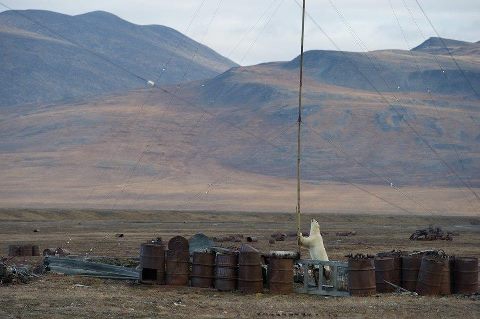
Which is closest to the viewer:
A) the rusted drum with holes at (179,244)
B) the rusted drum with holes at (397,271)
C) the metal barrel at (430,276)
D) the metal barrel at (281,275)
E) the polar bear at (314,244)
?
the metal barrel at (430,276)

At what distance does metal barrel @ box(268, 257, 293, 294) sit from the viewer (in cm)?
2119

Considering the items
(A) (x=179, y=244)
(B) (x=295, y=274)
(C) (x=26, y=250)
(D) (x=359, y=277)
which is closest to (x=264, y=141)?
(C) (x=26, y=250)

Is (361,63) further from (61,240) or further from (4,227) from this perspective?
(61,240)

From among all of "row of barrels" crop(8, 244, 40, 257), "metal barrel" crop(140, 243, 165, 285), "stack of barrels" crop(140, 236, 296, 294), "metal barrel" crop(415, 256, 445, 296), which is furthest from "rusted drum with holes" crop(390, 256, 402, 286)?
"row of barrels" crop(8, 244, 40, 257)

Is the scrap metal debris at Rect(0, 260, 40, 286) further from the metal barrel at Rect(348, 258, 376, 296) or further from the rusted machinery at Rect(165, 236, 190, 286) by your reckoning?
the metal barrel at Rect(348, 258, 376, 296)

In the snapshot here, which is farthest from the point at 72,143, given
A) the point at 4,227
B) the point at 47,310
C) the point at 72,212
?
the point at 47,310

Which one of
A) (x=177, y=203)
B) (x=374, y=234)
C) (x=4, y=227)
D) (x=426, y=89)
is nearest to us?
(x=374, y=234)

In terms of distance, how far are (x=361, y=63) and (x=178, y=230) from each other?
388ft

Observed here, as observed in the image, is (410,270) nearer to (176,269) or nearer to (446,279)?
(446,279)

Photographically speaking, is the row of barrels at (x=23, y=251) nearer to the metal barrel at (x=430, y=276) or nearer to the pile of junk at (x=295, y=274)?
the pile of junk at (x=295, y=274)

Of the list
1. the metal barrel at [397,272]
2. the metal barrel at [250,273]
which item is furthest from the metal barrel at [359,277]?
the metal barrel at [250,273]

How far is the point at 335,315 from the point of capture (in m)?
18.0

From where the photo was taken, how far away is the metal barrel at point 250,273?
2122cm

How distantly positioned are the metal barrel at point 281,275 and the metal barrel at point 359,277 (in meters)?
1.21
